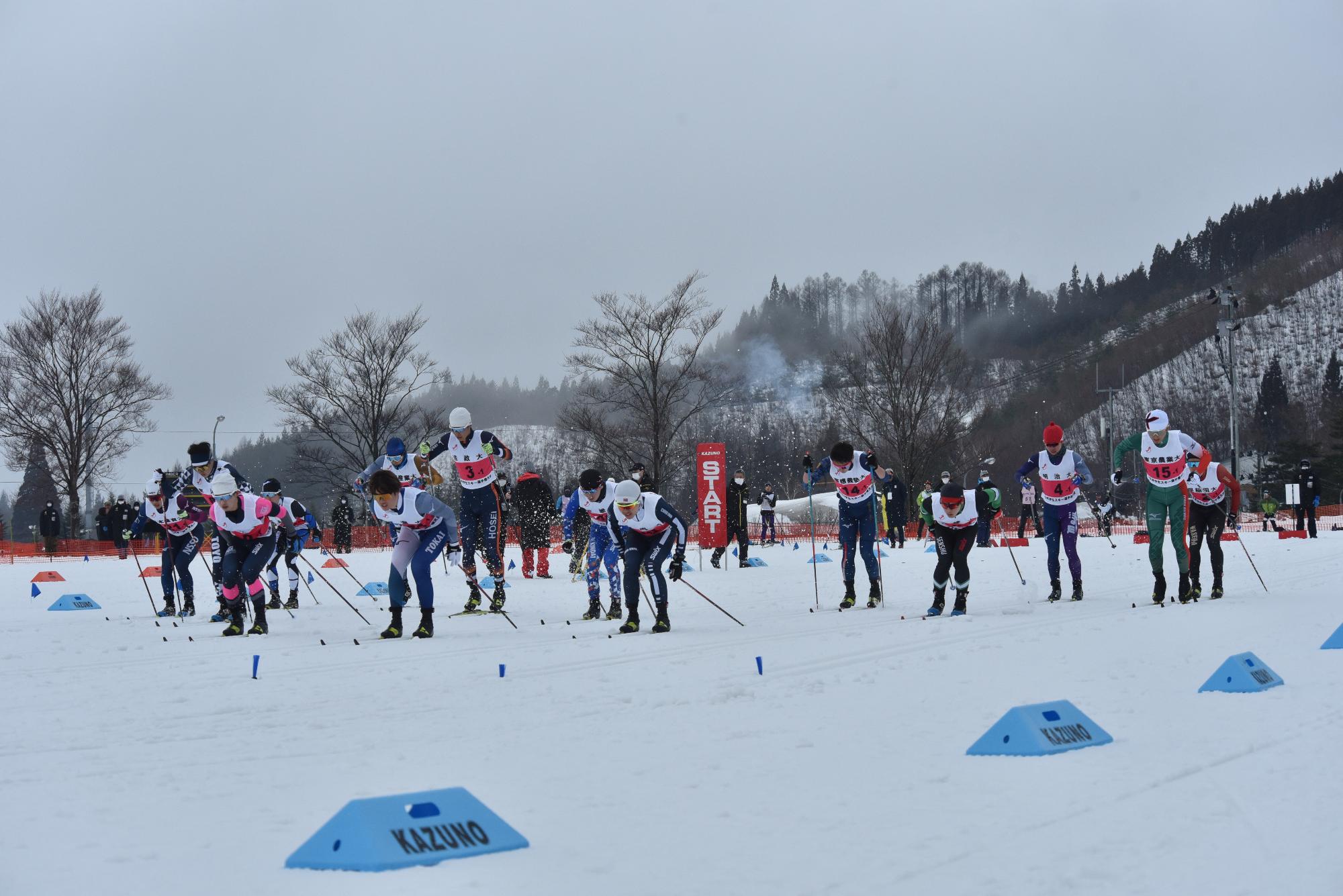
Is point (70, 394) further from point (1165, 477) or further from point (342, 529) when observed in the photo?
point (1165, 477)

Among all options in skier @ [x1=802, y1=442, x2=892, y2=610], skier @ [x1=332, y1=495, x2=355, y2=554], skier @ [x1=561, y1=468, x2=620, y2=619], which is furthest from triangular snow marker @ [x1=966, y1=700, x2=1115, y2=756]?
skier @ [x1=332, y1=495, x2=355, y2=554]

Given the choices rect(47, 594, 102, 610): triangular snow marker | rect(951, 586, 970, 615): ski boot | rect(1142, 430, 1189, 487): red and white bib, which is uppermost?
rect(1142, 430, 1189, 487): red and white bib

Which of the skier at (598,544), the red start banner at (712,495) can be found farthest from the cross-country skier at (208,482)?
the red start banner at (712,495)

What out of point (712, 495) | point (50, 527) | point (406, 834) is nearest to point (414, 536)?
point (406, 834)

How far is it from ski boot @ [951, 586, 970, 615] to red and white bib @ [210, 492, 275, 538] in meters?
6.99

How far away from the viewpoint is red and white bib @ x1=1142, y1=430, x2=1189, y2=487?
1279 centimetres

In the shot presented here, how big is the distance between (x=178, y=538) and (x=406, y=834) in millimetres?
10910

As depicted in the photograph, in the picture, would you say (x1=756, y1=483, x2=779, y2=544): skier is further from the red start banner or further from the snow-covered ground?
the snow-covered ground

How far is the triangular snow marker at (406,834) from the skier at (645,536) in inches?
274

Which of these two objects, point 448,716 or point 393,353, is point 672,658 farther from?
point 393,353

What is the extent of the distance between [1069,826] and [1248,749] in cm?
166

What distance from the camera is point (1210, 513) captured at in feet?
43.3

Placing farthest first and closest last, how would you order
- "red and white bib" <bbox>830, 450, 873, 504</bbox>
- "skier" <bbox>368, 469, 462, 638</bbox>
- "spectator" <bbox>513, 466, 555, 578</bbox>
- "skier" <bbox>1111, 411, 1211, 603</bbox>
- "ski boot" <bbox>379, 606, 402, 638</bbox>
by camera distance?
1. "spectator" <bbox>513, 466, 555, 578</bbox>
2. "red and white bib" <bbox>830, 450, 873, 504</bbox>
3. "skier" <bbox>1111, 411, 1211, 603</bbox>
4. "skier" <bbox>368, 469, 462, 638</bbox>
5. "ski boot" <bbox>379, 606, 402, 638</bbox>

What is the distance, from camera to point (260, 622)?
37.3 ft
